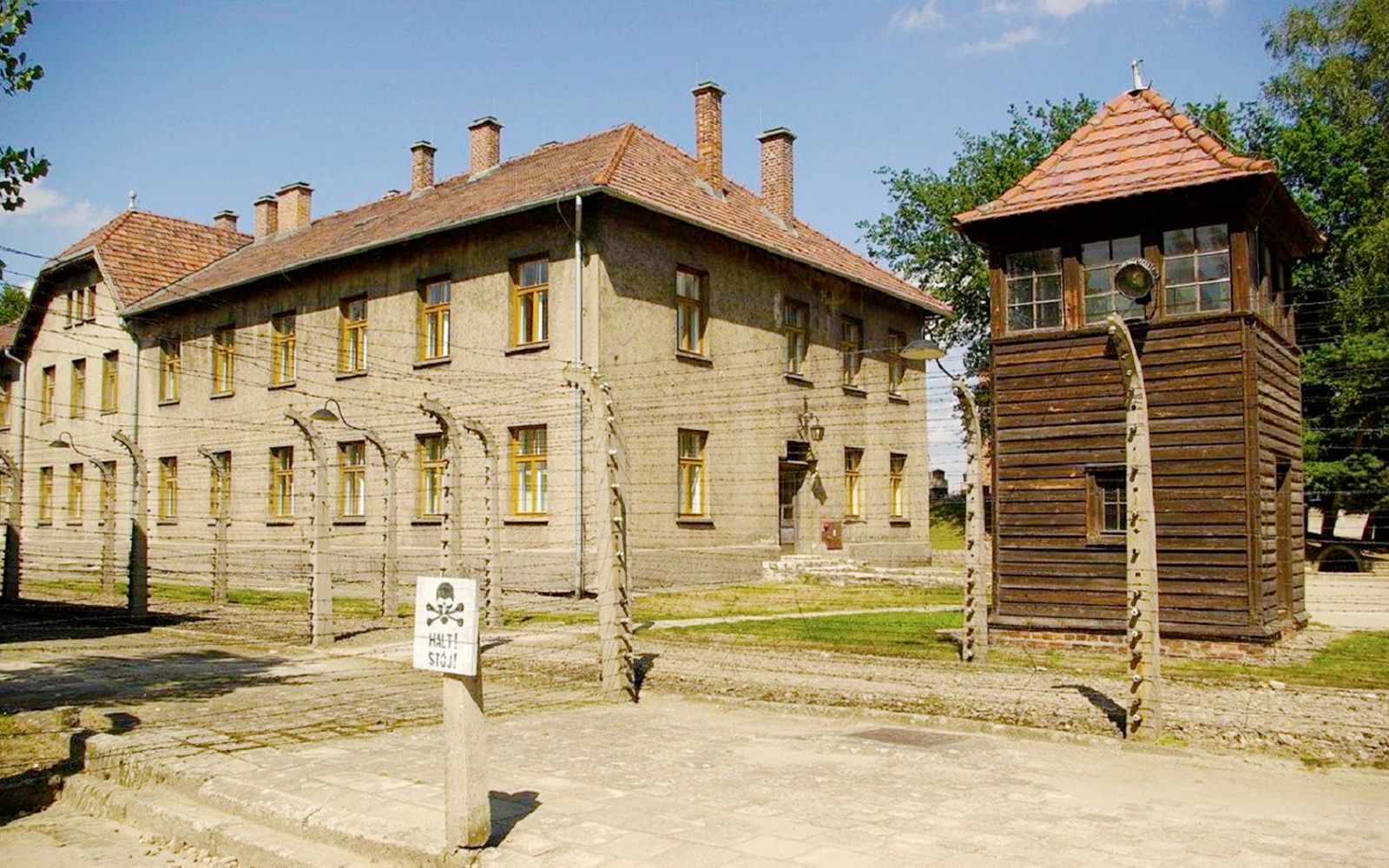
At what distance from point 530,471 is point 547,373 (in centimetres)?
200

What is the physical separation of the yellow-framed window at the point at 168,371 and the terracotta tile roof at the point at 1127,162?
25009 millimetres

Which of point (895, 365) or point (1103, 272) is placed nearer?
point (1103, 272)

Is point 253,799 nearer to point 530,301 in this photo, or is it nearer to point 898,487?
point 530,301

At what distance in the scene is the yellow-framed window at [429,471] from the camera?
24562 mm

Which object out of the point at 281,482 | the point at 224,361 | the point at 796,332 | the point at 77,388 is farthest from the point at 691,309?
the point at 77,388

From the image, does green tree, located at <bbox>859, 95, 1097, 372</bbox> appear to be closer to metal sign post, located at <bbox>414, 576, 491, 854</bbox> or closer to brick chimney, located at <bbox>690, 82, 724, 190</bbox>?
brick chimney, located at <bbox>690, 82, 724, 190</bbox>

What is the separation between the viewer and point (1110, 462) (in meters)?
14.5

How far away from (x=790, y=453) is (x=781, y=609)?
842 centimetres

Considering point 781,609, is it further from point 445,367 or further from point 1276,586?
point 445,367

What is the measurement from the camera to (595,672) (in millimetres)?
12625

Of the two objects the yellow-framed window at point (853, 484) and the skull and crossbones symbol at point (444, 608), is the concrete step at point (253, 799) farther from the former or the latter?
the yellow-framed window at point (853, 484)

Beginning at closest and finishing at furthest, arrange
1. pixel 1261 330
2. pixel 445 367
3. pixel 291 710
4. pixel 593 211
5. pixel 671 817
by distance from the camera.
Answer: pixel 671 817
pixel 291 710
pixel 1261 330
pixel 593 211
pixel 445 367

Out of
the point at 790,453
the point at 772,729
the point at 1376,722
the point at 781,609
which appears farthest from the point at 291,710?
the point at 790,453

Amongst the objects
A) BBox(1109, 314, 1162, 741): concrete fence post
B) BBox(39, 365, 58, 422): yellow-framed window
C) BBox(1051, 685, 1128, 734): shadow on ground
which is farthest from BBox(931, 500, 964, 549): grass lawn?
BBox(39, 365, 58, 422): yellow-framed window
